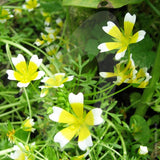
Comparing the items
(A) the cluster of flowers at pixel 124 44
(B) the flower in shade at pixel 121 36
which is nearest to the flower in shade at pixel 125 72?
(A) the cluster of flowers at pixel 124 44

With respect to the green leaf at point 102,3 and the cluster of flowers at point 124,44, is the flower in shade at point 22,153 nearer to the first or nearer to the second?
the cluster of flowers at point 124,44

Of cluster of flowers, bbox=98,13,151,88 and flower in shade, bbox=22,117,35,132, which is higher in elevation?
cluster of flowers, bbox=98,13,151,88

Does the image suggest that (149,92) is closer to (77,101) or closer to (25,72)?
(77,101)

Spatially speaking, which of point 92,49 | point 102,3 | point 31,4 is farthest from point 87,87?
point 31,4

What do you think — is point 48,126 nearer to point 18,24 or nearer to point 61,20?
point 61,20

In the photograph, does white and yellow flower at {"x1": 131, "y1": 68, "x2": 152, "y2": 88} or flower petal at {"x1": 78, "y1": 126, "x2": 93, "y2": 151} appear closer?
flower petal at {"x1": 78, "y1": 126, "x2": 93, "y2": 151}

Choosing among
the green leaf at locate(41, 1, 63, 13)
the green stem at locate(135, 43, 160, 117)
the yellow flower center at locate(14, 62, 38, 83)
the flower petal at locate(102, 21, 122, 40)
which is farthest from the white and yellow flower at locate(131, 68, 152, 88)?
the green leaf at locate(41, 1, 63, 13)

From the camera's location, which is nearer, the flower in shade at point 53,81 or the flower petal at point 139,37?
the flower petal at point 139,37

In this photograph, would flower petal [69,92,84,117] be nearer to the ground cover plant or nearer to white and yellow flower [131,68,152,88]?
the ground cover plant
